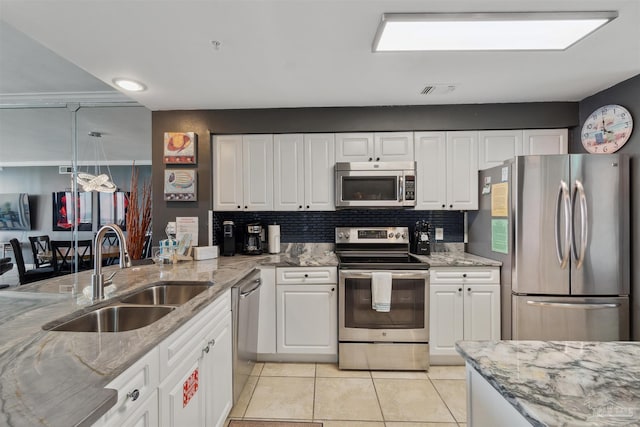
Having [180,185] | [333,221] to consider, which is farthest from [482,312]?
[180,185]

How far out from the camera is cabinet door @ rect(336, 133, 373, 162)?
2818 mm

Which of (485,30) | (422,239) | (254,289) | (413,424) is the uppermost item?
(485,30)

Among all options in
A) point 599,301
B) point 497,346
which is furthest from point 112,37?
point 599,301

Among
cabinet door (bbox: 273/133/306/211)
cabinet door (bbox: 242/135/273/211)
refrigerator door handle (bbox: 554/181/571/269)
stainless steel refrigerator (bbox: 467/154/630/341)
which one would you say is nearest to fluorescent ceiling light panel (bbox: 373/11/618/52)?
stainless steel refrigerator (bbox: 467/154/630/341)

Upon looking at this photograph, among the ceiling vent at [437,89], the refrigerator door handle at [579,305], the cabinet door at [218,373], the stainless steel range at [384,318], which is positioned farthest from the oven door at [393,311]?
the ceiling vent at [437,89]

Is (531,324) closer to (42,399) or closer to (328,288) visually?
(328,288)

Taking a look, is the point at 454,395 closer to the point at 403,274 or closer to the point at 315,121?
the point at 403,274

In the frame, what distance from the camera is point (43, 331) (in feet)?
3.51

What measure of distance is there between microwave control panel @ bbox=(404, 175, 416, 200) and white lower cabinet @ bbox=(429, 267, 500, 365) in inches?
26.6

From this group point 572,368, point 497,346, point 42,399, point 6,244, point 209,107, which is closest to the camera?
point 42,399

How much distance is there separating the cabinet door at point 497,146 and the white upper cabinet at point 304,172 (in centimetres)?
141

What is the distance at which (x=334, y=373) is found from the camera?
7.94 feet

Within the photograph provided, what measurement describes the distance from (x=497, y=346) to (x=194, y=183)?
2.68 meters

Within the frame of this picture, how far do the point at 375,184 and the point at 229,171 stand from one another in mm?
1426
